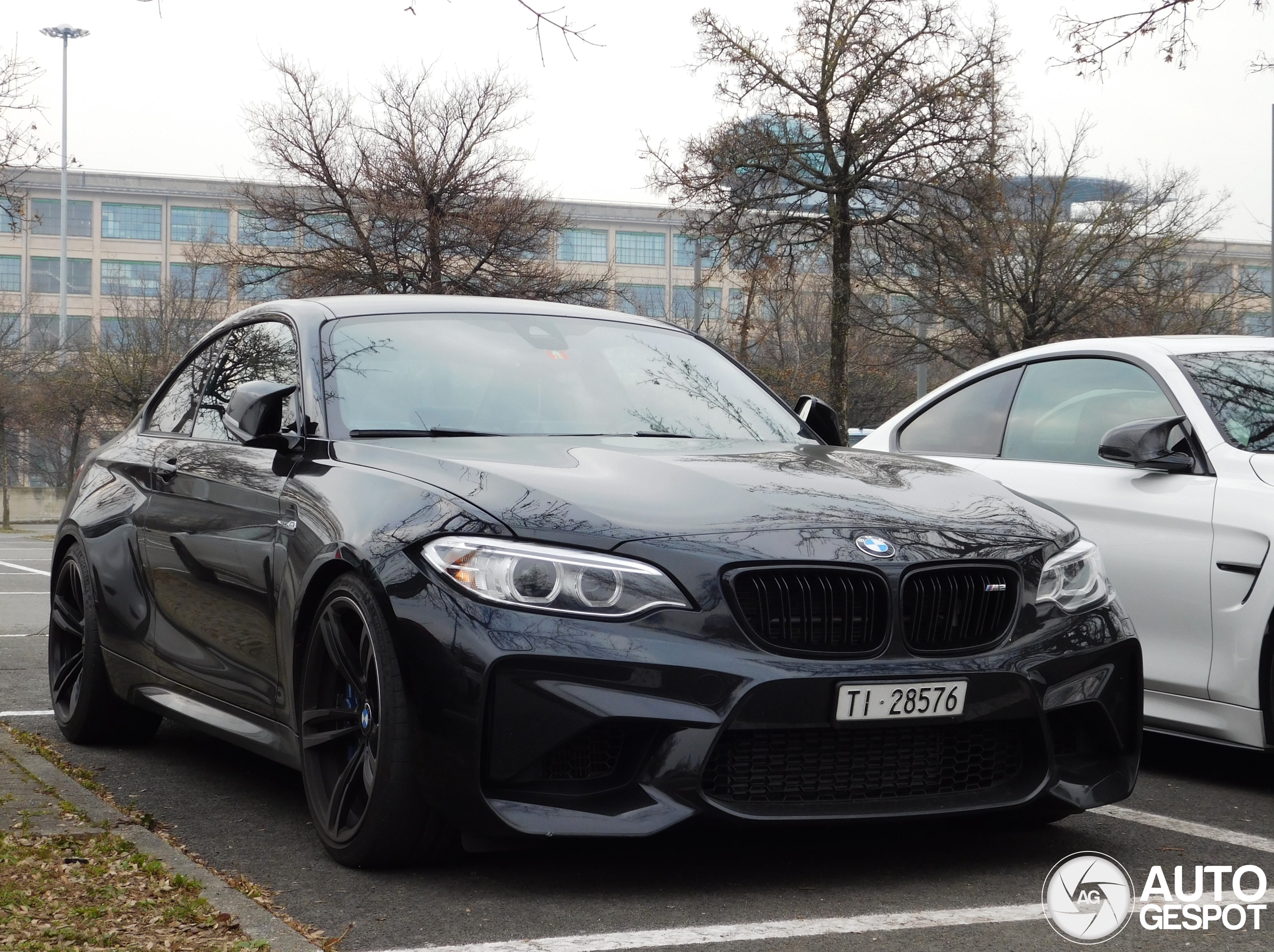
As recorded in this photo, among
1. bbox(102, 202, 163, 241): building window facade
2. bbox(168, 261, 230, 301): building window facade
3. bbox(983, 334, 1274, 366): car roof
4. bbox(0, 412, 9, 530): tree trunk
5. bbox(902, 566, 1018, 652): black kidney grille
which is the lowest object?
bbox(0, 412, 9, 530): tree trunk

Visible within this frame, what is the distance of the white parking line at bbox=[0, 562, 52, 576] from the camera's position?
19609 mm

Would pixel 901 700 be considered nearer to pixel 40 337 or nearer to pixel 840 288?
pixel 840 288

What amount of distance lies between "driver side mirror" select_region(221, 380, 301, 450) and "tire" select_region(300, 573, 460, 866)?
693 millimetres

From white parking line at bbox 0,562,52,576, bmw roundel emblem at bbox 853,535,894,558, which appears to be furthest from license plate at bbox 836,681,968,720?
white parking line at bbox 0,562,52,576

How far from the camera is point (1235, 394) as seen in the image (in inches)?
222

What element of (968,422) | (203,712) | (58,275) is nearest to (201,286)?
(58,275)

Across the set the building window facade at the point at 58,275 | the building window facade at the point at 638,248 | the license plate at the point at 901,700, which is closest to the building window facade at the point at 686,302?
the building window facade at the point at 638,248

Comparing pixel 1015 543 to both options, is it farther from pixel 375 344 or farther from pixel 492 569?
pixel 375 344

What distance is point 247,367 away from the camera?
546 centimetres

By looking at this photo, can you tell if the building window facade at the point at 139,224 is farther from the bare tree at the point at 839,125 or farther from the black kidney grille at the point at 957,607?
the black kidney grille at the point at 957,607

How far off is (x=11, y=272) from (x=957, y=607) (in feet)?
285

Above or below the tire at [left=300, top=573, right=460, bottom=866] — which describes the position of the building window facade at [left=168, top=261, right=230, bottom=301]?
above

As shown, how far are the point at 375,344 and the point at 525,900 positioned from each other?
1.93 metres

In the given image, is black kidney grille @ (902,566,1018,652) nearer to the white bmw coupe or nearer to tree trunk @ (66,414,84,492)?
the white bmw coupe
